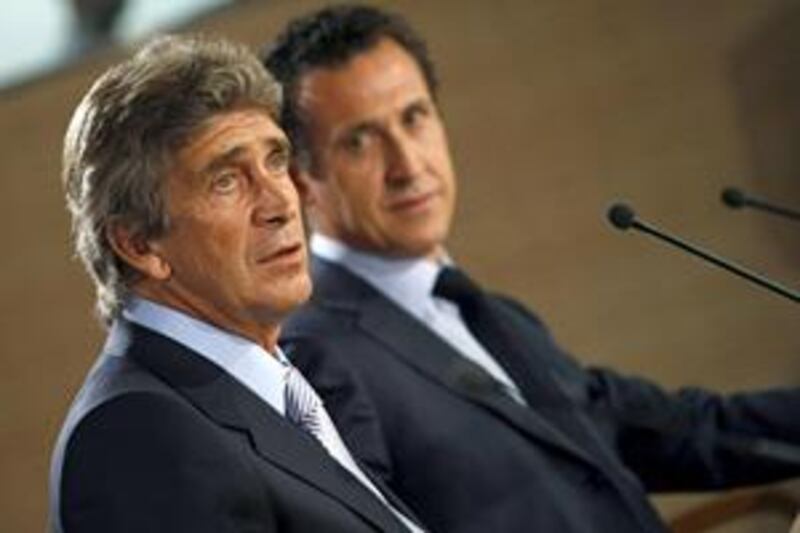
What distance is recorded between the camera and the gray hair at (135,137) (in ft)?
5.04

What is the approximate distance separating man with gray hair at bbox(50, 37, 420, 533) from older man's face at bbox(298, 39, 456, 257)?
1.34ft

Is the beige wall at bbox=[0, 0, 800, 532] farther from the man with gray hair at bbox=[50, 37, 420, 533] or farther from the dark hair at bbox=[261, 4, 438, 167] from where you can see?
the man with gray hair at bbox=[50, 37, 420, 533]

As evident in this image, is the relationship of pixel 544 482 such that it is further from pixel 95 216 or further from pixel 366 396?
pixel 95 216

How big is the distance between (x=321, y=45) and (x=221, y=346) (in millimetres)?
601

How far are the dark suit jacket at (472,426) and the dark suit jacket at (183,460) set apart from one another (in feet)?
0.98

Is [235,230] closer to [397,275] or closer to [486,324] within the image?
[397,275]

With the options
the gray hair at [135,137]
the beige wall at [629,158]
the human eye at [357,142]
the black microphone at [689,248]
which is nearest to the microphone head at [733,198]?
the black microphone at [689,248]

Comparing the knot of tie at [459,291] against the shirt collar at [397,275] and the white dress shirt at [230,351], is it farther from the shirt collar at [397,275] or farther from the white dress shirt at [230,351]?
the white dress shirt at [230,351]

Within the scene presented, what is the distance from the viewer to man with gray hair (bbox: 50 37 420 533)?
1472 mm

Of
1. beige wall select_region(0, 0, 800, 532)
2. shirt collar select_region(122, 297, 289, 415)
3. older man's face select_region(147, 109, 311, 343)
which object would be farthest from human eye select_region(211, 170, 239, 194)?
beige wall select_region(0, 0, 800, 532)

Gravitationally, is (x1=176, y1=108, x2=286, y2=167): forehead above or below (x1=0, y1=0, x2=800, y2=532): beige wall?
above

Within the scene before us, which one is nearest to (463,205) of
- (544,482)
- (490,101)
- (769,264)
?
(490,101)

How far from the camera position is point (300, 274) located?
1634 millimetres

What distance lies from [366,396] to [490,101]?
3.63 ft
